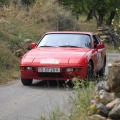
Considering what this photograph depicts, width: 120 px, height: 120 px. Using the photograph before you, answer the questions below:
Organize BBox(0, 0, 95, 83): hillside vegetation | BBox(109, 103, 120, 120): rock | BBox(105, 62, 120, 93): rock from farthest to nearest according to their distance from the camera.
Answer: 1. BBox(0, 0, 95, 83): hillside vegetation
2. BBox(105, 62, 120, 93): rock
3. BBox(109, 103, 120, 120): rock

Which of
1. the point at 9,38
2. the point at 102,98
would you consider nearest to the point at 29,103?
the point at 102,98

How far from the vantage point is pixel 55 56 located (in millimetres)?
11617

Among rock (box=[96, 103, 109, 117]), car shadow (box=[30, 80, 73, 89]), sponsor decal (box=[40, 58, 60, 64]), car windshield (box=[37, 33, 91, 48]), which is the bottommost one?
car shadow (box=[30, 80, 73, 89])

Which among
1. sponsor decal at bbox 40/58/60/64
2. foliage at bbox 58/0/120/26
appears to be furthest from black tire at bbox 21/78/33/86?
foliage at bbox 58/0/120/26

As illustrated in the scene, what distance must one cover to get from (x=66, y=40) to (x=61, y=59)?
153cm

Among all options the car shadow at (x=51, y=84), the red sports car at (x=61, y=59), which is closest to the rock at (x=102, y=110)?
the red sports car at (x=61, y=59)

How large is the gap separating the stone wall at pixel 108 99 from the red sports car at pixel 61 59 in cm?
399

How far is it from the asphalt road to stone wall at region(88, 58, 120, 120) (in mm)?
648

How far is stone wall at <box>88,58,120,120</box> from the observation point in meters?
5.90

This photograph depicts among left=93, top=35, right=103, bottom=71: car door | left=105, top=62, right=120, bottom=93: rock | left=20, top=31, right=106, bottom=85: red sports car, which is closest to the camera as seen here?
left=105, top=62, right=120, bottom=93: rock

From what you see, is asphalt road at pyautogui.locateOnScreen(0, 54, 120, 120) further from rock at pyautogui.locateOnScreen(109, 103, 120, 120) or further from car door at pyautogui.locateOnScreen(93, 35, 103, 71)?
car door at pyautogui.locateOnScreen(93, 35, 103, 71)

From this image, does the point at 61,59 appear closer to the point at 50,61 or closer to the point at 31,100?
the point at 50,61

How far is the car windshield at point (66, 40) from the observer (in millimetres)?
12758

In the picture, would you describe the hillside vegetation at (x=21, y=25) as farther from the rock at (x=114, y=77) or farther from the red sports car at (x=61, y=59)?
the rock at (x=114, y=77)
